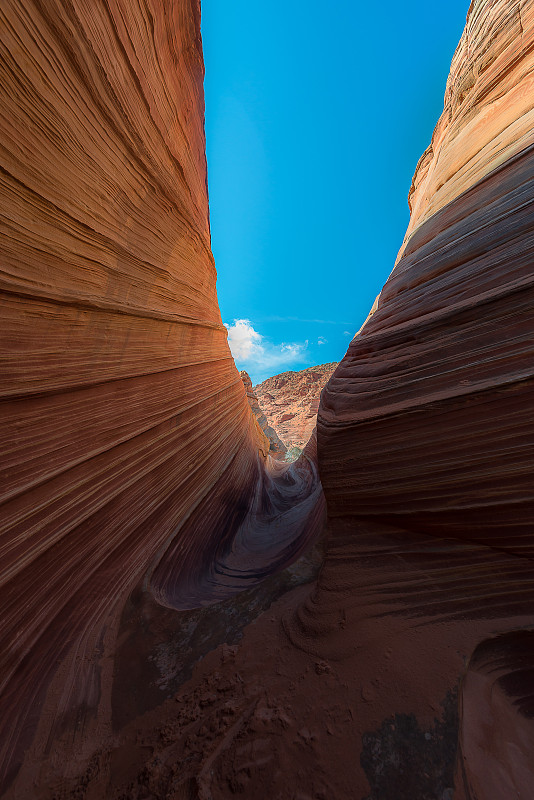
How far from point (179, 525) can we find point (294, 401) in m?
21.6

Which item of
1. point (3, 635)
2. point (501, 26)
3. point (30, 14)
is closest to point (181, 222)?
point (30, 14)

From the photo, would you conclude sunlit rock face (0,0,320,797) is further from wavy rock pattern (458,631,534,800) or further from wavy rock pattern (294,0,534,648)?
wavy rock pattern (458,631,534,800)

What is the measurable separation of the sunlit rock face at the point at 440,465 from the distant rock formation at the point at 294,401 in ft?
50.6

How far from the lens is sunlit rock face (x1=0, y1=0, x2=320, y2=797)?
1.43 metres

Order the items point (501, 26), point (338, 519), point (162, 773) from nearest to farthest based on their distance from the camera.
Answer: point (162, 773) < point (338, 519) < point (501, 26)

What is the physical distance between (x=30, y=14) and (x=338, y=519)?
3.22 meters

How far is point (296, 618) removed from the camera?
1.68 metres

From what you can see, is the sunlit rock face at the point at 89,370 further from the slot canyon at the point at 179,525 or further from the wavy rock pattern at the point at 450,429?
the wavy rock pattern at the point at 450,429

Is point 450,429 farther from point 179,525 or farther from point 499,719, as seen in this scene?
point 179,525

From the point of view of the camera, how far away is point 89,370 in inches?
76.4

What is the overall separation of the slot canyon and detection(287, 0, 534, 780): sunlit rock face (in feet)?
0.04

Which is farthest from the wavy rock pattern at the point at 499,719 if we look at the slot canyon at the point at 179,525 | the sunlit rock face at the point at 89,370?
the sunlit rock face at the point at 89,370

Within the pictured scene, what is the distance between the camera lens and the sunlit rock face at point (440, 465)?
132 cm

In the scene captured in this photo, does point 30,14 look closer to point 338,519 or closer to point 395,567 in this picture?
point 338,519
